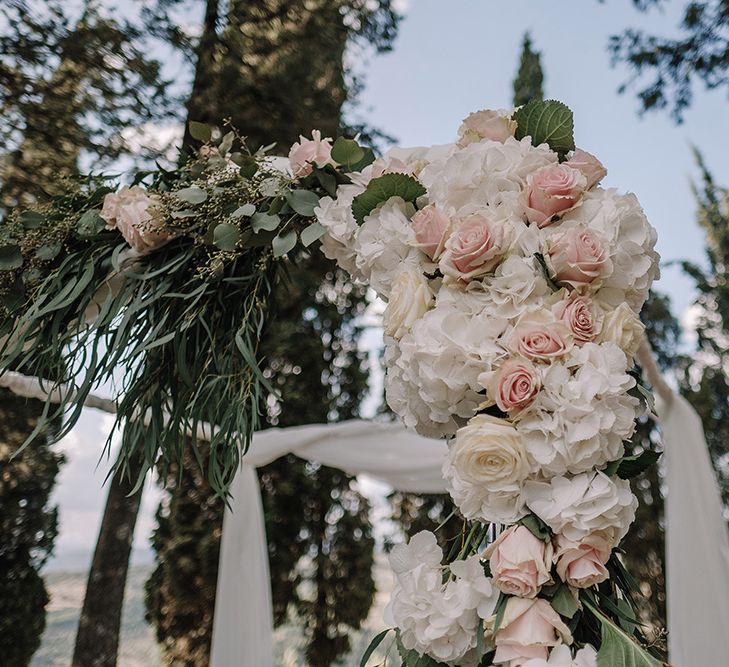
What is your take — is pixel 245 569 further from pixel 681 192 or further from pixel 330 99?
pixel 681 192

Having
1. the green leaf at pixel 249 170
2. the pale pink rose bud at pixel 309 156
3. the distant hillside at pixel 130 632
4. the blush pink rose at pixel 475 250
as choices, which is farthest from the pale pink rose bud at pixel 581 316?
the distant hillside at pixel 130 632

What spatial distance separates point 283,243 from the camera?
140cm

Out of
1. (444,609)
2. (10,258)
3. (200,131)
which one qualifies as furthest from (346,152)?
(444,609)

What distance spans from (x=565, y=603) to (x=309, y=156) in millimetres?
1026

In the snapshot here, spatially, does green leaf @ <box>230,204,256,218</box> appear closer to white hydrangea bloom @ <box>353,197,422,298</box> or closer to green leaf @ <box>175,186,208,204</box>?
green leaf @ <box>175,186,208,204</box>

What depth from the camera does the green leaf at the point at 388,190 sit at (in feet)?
4.06

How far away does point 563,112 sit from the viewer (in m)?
1.23

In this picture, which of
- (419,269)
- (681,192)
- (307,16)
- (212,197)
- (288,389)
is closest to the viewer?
(419,269)

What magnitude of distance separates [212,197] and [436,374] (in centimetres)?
78

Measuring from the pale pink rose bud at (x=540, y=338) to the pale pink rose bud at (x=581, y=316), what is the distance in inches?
0.6

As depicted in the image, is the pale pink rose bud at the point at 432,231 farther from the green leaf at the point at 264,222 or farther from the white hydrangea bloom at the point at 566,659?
the white hydrangea bloom at the point at 566,659

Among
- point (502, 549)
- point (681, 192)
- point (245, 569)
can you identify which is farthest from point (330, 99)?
point (681, 192)

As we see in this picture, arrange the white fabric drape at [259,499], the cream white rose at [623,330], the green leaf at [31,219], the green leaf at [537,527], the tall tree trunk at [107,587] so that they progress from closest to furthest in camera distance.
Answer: the green leaf at [537,527] → the cream white rose at [623,330] → the green leaf at [31,219] → the white fabric drape at [259,499] → the tall tree trunk at [107,587]

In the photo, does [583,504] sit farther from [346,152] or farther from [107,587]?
[107,587]
